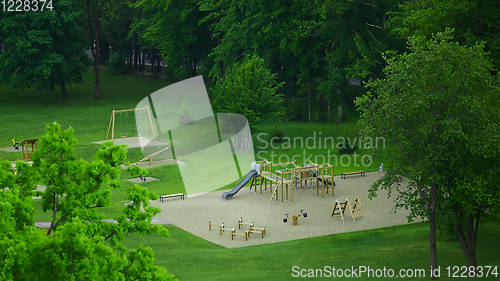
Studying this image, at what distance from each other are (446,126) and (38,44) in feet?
152

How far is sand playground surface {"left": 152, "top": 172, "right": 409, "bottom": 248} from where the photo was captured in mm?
19859

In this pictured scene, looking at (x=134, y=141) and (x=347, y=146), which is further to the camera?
(x=134, y=141)

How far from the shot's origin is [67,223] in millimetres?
8109

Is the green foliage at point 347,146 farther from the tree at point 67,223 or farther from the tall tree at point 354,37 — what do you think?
the tree at point 67,223

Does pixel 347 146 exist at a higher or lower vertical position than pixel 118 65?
lower

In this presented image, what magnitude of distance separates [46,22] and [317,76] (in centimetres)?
2627

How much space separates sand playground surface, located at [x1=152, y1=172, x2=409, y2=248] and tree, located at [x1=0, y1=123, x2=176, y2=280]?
31.6ft

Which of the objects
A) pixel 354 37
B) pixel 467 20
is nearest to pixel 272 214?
pixel 467 20

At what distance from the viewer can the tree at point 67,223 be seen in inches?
311

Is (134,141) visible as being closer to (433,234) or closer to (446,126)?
(433,234)

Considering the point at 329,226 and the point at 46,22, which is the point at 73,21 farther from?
the point at 329,226

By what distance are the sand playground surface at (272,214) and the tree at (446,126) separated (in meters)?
4.79

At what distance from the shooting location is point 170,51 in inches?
2217

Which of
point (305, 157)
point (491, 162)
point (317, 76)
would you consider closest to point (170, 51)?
point (317, 76)
